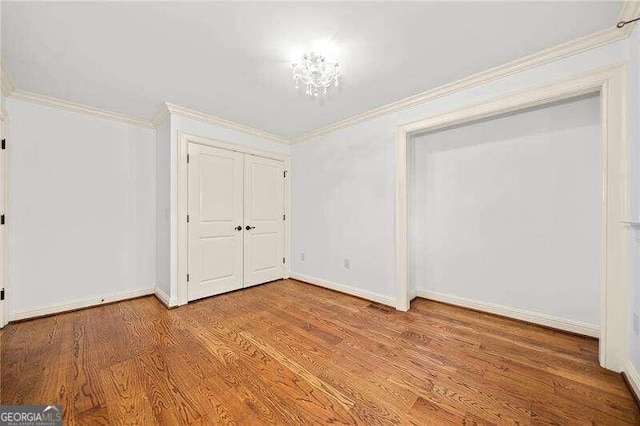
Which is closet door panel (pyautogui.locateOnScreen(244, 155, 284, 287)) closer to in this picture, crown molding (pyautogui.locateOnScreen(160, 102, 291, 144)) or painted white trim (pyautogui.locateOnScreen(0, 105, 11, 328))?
crown molding (pyautogui.locateOnScreen(160, 102, 291, 144))

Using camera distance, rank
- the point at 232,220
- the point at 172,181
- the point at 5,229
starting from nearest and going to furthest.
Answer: the point at 5,229, the point at 172,181, the point at 232,220

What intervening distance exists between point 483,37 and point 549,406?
2462 mm

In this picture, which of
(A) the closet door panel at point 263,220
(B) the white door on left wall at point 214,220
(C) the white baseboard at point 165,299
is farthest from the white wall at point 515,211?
(C) the white baseboard at point 165,299

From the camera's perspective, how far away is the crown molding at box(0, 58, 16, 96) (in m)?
2.19

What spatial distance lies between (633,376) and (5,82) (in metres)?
5.48

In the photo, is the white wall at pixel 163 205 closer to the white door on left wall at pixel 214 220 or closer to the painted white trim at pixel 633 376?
the white door on left wall at pixel 214 220

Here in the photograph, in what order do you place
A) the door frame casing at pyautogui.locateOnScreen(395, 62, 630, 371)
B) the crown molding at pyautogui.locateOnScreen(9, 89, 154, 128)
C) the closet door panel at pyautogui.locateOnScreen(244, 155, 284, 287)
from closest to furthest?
the door frame casing at pyautogui.locateOnScreen(395, 62, 630, 371)
the crown molding at pyautogui.locateOnScreen(9, 89, 154, 128)
the closet door panel at pyautogui.locateOnScreen(244, 155, 284, 287)

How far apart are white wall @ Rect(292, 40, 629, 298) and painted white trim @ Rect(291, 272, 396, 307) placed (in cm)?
5

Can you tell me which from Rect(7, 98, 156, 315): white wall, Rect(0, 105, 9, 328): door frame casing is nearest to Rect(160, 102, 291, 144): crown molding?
Rect(7, 98, 156, 315): white wall

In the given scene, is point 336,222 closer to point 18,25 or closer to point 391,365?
point 391,365

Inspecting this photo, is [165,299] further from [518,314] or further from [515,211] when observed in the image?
[515,211]

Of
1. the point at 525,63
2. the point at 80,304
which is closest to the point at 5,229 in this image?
the point at 80,304

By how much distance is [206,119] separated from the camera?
3254 mm

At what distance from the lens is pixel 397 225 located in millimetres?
2908
